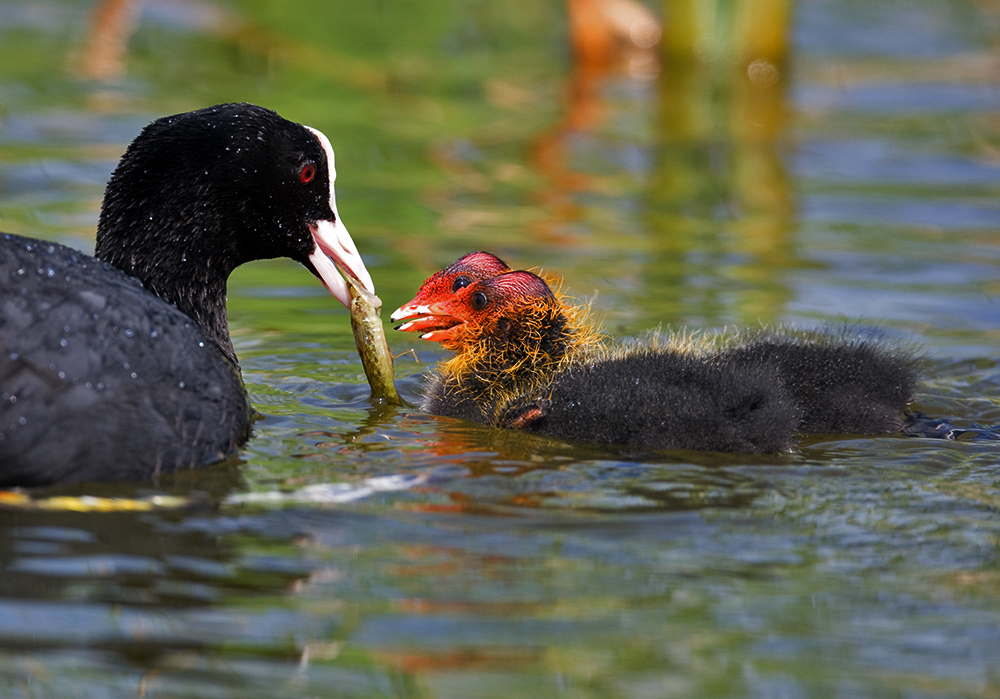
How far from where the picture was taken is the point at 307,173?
229 inches

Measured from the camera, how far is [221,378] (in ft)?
17.2

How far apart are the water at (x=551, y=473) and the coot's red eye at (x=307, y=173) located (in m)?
0.91

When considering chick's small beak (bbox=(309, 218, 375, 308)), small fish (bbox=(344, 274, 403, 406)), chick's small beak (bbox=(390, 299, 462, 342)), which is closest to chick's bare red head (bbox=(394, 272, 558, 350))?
chick's small beak (bbox=(390, 299, 462, 342))

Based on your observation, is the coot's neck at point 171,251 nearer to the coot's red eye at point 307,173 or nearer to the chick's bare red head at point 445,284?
the coot's red eye at point 307,173

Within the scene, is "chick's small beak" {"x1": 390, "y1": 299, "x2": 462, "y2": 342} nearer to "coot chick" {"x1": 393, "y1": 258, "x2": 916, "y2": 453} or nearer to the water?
"coot chick" {"x1": 393, "y1": 258, "x2": 916, "y2": 453}

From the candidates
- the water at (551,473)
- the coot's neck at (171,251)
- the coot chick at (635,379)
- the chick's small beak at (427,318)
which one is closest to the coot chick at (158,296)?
the coot's neck at (171,251)

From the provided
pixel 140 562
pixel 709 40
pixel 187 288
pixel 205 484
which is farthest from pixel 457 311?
pixel 709 40

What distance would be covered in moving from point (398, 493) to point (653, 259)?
4508 millimetres

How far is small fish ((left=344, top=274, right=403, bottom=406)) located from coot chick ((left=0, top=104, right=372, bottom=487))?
0.09 metres

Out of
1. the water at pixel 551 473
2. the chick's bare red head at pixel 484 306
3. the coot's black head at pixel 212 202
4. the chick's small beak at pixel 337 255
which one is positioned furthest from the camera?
the chick's bare red head at pixel 484 306

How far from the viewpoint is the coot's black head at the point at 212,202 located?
5598mm

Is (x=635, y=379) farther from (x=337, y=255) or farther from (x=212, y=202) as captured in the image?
(x=212, y=202)

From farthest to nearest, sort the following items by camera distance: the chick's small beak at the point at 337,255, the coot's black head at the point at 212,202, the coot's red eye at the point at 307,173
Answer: the chick's small beak at the point at 337,255
the coot's red eye at the point at 307,173
the coot's black head at the point at 212,202

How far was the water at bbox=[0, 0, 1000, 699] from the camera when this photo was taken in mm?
3664
